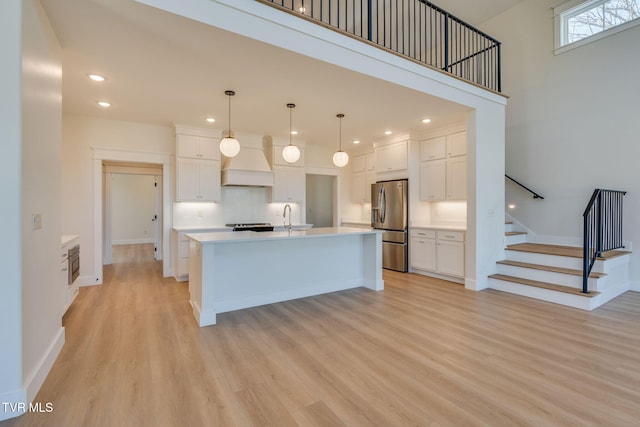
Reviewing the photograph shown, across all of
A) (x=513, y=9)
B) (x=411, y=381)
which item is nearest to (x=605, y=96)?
(x=513, y=9)

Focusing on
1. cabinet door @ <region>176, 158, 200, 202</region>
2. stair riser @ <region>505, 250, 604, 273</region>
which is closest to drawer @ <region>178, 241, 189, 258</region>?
cabinet door @ <region>176, 158, 200, 202</region>

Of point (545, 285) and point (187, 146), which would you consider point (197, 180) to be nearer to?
point (187, 146)

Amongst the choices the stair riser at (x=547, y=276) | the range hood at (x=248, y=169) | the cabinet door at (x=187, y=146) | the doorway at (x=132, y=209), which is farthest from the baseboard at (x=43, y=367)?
the doorway at (x=132, y=209)

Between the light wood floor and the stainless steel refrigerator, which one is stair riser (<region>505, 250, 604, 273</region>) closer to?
the light wood floor

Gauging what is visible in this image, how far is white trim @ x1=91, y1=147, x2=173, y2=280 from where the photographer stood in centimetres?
495

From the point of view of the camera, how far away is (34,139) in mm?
2076

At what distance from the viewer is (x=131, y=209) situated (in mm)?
9945

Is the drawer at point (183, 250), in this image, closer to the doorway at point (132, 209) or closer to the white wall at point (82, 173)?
the white wall at point (82, 173)

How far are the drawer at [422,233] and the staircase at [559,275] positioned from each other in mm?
1080

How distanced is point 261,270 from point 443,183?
366cm

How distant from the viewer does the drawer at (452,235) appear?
16.0 ft

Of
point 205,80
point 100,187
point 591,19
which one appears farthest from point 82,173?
point 591,19

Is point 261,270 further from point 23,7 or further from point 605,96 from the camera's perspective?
point 605,96

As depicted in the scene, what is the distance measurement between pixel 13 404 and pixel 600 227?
19.2 feet
